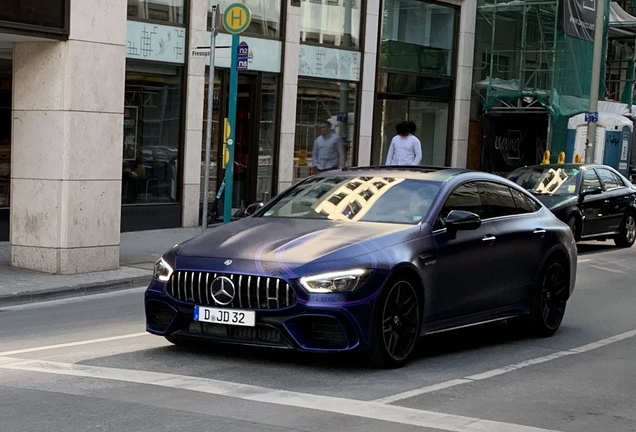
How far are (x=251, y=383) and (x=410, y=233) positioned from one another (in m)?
1.84

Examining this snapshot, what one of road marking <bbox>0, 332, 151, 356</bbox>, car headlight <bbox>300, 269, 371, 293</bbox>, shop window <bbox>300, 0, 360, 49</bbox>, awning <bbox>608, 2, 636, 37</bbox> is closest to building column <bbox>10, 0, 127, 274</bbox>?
road marking <bbox>0, 332, 151, 356</bbox>

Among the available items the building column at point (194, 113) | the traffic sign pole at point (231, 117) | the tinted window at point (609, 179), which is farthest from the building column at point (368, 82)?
the traffic sign pole at point (231, 117)

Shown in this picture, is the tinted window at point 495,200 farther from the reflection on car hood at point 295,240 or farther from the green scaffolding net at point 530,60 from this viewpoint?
the green scaffolding net at point 530,60

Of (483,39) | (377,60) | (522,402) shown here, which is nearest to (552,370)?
(522,402)

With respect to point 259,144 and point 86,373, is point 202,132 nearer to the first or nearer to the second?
point 259,144

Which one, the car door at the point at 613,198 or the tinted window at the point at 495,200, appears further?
the car door at the point at 613,198

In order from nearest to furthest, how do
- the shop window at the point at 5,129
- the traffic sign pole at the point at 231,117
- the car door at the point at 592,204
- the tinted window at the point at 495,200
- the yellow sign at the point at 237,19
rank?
the tinted window at the point at 495,200 < the yellow sign at the point at 237,19 < the traffic sign pole at the point at 231,117 < the shop window at the point at 5,129 < the car door at the point at 592,204

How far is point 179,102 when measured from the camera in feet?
70.6

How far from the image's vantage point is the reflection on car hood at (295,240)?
8570 mm

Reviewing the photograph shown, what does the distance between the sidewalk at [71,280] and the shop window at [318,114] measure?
7.23 meters

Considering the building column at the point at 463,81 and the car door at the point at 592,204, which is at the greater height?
the building column at the point at 463,81

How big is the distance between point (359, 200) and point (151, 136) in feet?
38.9

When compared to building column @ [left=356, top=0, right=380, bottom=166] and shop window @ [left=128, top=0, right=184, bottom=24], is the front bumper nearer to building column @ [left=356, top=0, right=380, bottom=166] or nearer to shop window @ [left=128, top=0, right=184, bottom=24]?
shop window @ [left=128, top=0, right=184, bottom=24]

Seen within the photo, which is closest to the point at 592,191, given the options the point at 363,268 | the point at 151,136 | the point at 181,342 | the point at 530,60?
the point at 151,136
